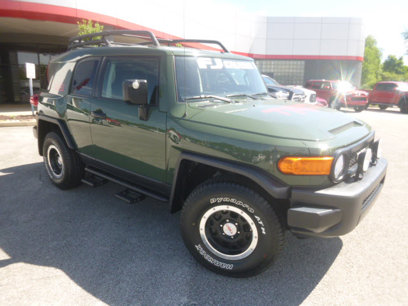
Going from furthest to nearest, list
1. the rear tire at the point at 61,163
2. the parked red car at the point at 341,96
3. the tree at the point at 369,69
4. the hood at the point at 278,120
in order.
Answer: the tree at the point at 369,69
the parked red car at the point at 341,96
the rear tire at the point at 61,163
the hood at the point at 278,120

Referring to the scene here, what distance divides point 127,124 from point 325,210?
2058 millimetres

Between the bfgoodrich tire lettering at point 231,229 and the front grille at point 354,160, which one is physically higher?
the front grille at point 354,160

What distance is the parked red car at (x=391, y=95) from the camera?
58.7 ft

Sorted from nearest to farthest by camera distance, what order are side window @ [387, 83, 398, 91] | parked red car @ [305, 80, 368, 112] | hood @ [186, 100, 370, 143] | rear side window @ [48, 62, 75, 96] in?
1. hood @ [186, 100, 370, 143]
2. rear side window @ [48, 62, 75, 96]
3. parked red car @ [305, 80, 368, 112]
4. side window @ [387, 83, 398, 91]

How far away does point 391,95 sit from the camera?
18.4m

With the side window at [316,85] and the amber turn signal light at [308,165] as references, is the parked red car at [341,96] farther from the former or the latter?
the amber turn signal light at [308,165]

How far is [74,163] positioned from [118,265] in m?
→ 1.99

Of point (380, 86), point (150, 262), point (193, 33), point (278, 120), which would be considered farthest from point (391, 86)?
point (150, 262)

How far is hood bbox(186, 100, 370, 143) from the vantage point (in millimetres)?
2438

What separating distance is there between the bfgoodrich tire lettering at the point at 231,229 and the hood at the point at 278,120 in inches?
19.9

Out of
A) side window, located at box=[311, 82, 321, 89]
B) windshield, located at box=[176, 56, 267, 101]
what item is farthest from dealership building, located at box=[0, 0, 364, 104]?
side window, located at box=[311, 82, 321, 89]

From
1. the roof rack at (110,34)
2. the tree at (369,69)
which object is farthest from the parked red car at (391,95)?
the tree at (369,69)

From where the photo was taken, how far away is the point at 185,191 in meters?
3.04

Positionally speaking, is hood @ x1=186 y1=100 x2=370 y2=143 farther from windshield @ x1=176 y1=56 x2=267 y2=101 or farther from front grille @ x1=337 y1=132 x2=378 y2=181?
windshield @ x1=176 y1=56 x2=267 y2=101
